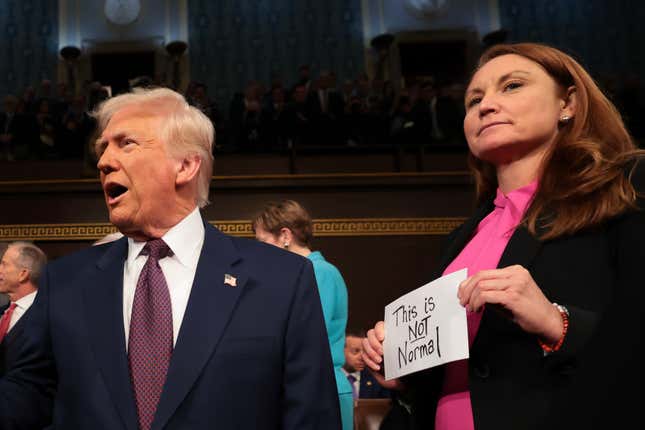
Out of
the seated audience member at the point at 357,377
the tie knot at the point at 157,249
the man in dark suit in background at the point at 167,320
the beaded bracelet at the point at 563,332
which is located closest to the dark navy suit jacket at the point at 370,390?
the seated audience member at the point at 357,377

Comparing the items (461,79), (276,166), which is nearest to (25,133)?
(276,166)

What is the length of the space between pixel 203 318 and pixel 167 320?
0.26 ft

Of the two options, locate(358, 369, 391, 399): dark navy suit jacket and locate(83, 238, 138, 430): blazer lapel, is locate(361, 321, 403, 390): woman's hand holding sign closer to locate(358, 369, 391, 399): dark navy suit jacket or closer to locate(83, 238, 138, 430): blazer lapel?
locate(83, 238, 138, 430): blazer lapel

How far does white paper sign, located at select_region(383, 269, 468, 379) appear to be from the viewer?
1.26m

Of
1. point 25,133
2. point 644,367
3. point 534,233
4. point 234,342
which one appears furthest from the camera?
point 25,133

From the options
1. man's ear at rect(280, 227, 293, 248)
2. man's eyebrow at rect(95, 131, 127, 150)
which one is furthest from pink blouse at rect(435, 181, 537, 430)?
man's ear at rect(280, 227, 293, 248)

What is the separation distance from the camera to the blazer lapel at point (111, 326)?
1460 mm

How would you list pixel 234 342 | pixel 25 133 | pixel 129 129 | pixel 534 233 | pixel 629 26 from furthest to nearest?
pixel 629 26, pixel 25 133, pixel 129 129, pixel 234 342, pixel 534 233

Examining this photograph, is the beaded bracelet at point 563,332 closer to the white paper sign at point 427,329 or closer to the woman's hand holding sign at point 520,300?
the woman's hand holding sign at point 520,300

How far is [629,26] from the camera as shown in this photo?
11.1 m

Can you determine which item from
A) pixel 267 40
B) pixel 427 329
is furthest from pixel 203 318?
pixel 267 40

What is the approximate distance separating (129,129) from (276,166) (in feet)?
16.8

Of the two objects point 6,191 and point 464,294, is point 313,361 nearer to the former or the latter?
point 464,294

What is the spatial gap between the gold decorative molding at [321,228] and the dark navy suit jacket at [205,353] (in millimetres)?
4393
